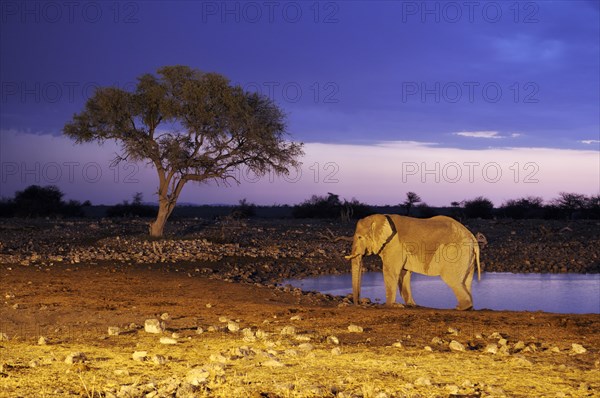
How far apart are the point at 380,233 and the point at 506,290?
6.02 meters

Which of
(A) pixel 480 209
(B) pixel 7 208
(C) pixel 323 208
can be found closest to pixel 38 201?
(B) pixel 7 208

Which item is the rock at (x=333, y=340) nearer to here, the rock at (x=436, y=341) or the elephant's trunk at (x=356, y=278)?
the rock at (x=436, y=341)

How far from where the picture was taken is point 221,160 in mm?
25297

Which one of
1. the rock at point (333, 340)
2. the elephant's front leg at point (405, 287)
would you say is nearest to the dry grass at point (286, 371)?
the rock at point (333, 340)

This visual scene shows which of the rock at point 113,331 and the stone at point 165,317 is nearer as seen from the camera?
the rock at point 113,331

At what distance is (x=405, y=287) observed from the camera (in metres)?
14.3

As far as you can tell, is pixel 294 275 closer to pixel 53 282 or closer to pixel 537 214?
pixel 53 282

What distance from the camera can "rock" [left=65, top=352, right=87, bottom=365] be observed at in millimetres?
7285

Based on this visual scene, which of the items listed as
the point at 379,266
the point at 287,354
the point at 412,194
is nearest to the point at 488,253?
the point at 379,266

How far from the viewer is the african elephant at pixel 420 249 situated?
13.5 m

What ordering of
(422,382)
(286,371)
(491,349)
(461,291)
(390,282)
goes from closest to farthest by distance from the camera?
(422,382), (286,371), (491,349), (461,291), (390,282)

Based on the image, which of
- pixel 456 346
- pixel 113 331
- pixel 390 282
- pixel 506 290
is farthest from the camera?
pixel 506 290

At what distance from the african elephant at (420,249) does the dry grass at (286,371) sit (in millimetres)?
5384

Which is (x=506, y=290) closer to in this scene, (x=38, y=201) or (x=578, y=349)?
(x=578, y=349)
